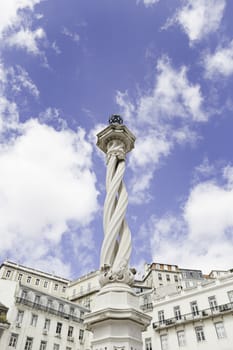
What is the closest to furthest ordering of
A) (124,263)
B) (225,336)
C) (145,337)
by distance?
1. (124,263)
2. (225,336)
3. (145,337)

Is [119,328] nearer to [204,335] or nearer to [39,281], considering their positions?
[204,335]

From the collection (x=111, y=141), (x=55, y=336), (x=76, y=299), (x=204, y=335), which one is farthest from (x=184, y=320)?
(x=76, y=299)

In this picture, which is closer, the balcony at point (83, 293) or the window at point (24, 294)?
the window at point (24, 294)

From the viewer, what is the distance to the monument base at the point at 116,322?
19.9 feet

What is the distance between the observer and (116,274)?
23.5 ft

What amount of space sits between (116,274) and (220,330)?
2498 centimetres

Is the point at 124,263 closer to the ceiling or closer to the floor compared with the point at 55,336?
closer to the floor

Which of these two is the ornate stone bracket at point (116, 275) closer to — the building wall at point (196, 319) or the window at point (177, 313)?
the building wall at point (196, 319)

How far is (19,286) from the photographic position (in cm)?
3400

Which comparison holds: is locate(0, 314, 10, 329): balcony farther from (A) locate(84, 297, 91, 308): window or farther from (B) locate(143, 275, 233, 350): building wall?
(A) locate(84, 297, 91, 308): window

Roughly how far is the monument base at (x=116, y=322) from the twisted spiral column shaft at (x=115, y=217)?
30.6 inches

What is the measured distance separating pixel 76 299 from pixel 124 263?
51.5 metres

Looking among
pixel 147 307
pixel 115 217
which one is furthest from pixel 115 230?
pixel 147 307

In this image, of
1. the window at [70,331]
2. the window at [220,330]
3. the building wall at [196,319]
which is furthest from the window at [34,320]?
the window at [220,330]
